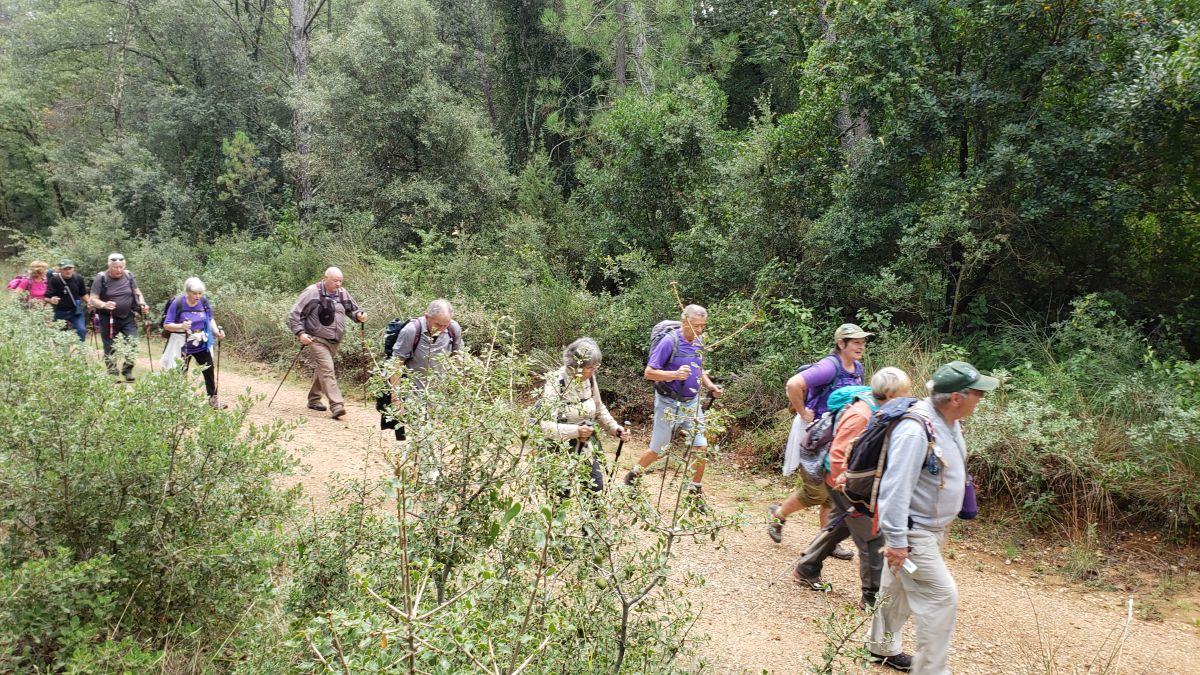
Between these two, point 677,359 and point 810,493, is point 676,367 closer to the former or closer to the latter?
point 677,359

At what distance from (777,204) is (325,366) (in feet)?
23.9

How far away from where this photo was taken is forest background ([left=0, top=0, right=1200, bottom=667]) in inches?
294

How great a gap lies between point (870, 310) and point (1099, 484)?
4274mm

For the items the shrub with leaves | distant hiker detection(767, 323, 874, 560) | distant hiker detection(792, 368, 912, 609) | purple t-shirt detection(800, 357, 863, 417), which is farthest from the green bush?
purple t-shirt detection(800, 357, 863, 417)

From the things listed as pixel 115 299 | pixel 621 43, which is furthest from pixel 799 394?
pixel 621 43

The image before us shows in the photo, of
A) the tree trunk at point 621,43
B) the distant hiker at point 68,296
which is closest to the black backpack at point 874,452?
the distant hiker at point 68,296

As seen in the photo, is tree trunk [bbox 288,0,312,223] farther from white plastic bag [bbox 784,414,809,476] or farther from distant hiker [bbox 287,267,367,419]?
white plastic bag [bbox 784,414,809,476]

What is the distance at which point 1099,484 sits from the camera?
623 cm

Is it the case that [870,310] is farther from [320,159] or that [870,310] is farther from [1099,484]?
[320,159]

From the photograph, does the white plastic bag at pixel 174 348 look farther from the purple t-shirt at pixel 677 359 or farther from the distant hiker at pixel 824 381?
the distant hiker at pixel 824 381

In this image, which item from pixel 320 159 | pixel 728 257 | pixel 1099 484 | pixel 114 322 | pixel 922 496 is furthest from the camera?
pixel 320 159

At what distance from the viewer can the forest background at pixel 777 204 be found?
7473 mm

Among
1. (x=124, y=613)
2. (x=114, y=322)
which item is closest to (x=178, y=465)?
(x=124, y=613)

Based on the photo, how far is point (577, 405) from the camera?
→ 319cm
